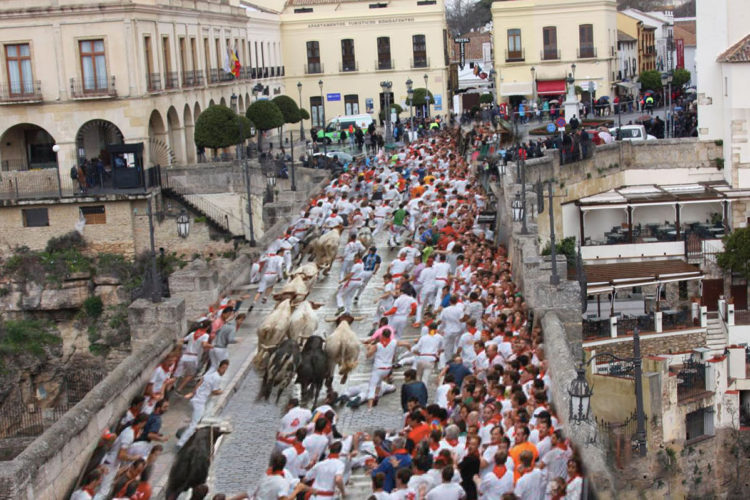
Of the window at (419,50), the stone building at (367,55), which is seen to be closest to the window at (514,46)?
the stone building at (367,55)

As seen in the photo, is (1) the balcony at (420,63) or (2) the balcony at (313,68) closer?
(1) the balcony at (420,63)

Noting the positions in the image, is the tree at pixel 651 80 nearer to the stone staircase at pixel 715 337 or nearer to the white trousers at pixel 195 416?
the stone staircase at pixel 715 337

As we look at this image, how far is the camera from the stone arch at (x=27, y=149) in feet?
155

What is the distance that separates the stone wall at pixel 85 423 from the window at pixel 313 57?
176ft

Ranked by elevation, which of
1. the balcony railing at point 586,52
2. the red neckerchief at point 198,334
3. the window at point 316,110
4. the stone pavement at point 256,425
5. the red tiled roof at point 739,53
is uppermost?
the balcony railing at point 586,52

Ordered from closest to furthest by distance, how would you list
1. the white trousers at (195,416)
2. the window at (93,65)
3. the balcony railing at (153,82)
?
the white trousers at (195,416) < the window at (93,65) < the balcony railing at (153,82)

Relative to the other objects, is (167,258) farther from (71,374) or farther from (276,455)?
(276,455)

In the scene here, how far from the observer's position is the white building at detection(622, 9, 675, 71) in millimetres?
91375

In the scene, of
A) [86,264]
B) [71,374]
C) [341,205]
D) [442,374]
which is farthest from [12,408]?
[442,374]

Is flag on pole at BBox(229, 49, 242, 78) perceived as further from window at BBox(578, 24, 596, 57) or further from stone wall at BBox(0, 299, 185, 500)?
stone wall at BBox(0, 299, 185, 500)

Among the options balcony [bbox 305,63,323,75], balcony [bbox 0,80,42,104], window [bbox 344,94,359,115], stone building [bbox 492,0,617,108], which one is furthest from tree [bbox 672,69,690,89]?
balcony [bbox 0,80,42,104]

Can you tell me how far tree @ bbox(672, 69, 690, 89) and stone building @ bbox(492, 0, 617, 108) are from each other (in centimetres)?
552

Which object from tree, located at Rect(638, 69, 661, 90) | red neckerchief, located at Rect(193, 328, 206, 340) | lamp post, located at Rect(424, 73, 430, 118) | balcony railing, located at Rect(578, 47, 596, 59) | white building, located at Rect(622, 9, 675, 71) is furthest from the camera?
white building, located at Rect(622, 9, 675, 71)

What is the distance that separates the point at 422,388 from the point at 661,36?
8340 centimetres
